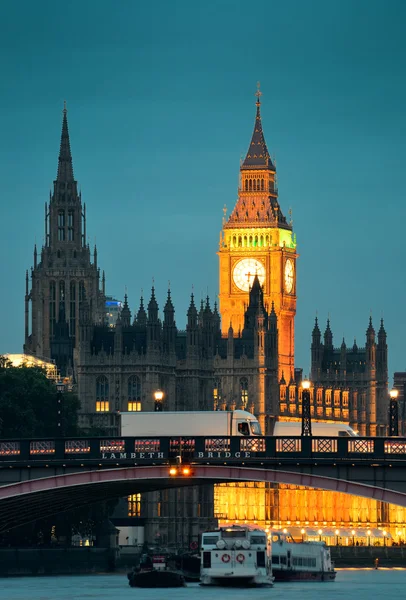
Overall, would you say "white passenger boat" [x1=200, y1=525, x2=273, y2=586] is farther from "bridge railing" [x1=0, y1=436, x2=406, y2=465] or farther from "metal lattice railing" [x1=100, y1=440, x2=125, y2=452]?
"metal lattice railing" [x1=100, y1=440, x2=125, y2=452]

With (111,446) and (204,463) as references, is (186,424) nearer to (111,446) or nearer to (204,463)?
(111,446)

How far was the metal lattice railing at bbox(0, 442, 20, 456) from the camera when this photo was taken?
432 feet

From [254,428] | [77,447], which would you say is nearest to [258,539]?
[254,428]

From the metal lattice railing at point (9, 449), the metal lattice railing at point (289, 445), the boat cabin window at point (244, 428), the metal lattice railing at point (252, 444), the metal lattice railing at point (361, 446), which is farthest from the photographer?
the boat cabin window at point (244, 428)

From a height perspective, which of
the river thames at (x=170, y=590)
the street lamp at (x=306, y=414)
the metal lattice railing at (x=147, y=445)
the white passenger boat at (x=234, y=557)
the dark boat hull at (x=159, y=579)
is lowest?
the river thames at (x=170, y=590)

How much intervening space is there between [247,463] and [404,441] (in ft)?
26.3

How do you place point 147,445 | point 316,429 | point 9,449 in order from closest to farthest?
point 147,445, point 9,449, point 316,429

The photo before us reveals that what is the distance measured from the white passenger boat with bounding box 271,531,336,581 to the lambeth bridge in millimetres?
39490

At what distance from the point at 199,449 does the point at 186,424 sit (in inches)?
1054

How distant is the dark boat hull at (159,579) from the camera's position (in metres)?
156

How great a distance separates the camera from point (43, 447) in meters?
132

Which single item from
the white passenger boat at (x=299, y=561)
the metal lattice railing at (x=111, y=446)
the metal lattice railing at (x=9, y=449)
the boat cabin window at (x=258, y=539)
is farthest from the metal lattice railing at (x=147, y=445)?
the white passenger boat at (x=299, y=561)

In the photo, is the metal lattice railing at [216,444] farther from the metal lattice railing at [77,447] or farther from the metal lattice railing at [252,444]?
the metal lattice railing at [77,447]

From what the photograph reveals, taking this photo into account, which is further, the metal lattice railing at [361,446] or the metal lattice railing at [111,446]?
the metal lattice railing at [111,446]
